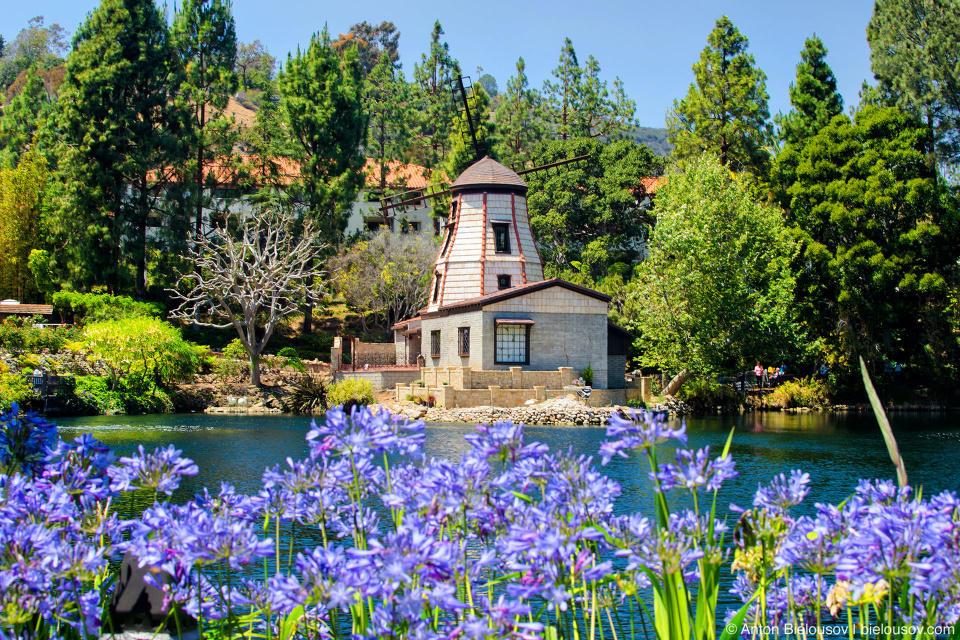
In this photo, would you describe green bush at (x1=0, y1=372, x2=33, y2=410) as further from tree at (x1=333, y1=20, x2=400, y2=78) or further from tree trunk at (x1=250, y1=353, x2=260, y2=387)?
tree at (x1=333, y1=20, x2=400, y2=78)

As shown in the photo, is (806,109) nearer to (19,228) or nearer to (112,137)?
(112,137)

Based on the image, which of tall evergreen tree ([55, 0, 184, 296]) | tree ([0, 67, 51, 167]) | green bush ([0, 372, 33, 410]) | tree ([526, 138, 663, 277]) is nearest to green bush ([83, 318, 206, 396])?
green bush ([0, 372, 33, 410])

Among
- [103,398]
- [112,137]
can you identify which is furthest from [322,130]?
[103,398]

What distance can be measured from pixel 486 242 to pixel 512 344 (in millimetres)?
6059

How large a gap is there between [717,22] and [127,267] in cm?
3512

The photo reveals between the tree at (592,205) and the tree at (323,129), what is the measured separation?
1233 centimetres

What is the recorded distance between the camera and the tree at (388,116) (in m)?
60.2

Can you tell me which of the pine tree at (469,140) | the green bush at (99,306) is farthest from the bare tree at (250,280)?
the pine tree at (469,140)

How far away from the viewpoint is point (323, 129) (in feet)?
150

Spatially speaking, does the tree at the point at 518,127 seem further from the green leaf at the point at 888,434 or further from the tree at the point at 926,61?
the green leaf at the point at 888,434

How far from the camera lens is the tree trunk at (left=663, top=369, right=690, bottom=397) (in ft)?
114

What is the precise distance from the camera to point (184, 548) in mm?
2674

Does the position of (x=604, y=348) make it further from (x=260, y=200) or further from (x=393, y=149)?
(x=393, y=149)

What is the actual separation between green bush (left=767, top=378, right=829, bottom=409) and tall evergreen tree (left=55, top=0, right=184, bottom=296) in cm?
3144
